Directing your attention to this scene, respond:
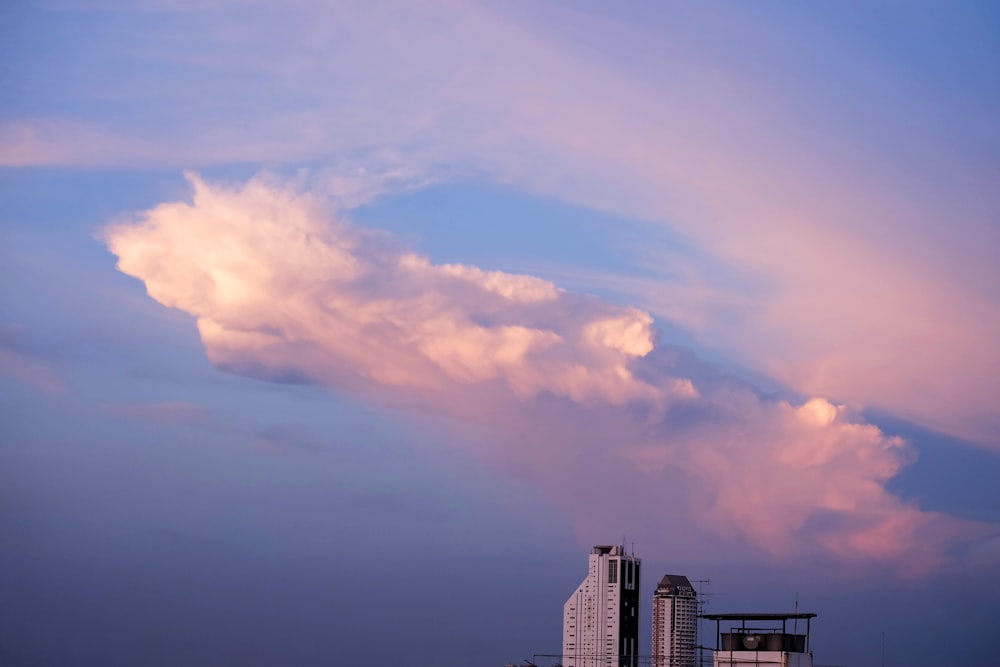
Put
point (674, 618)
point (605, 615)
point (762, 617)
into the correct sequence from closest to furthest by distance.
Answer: point (762, 617)
point (605, 615)
point (674, 618)

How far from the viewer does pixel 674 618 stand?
405 ft

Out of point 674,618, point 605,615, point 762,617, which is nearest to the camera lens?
point 762,617

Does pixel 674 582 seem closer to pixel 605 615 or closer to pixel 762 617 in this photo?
pixel 605 615

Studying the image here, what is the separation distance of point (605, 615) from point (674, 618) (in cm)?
933

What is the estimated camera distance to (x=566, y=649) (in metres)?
120

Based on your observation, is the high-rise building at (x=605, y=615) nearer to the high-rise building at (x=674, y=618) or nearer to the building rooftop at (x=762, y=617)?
the high-rise building at (x=674, y=618)

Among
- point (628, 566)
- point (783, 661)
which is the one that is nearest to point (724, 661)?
point (783, 661)

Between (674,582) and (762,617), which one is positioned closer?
(762,617)

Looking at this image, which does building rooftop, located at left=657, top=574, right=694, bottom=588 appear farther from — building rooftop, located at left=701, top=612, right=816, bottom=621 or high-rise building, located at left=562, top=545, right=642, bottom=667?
building rooftop, located at left=701, top=612, right=816, bottom=621

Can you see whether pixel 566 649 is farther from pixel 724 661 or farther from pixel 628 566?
pixel 724 661

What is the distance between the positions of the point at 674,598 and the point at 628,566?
336 inches

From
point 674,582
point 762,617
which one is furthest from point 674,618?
point 762,617

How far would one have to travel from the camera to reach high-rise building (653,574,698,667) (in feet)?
395

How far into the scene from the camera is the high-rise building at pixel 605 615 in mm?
116438
